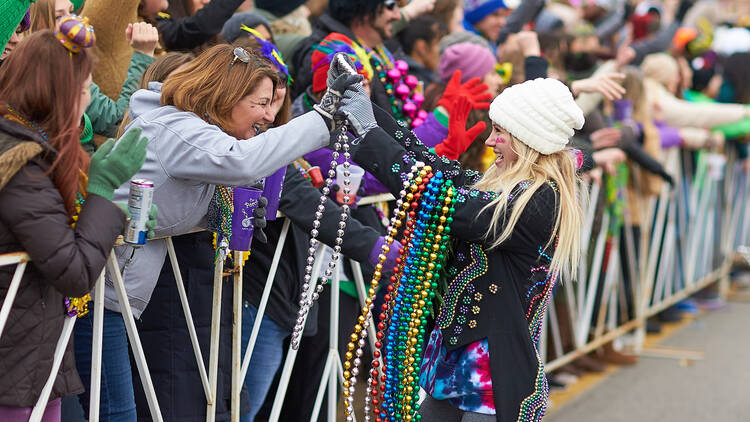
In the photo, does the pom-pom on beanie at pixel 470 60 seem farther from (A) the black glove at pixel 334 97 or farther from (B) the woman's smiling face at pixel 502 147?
(A) the black glove at pixel 334 97

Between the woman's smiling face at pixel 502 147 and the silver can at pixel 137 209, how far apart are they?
1239 millimetres

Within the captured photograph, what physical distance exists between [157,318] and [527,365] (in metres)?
1.24

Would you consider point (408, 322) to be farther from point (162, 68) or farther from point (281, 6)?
point (281, 6)

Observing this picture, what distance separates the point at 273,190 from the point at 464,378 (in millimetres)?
898

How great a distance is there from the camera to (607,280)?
255 inches

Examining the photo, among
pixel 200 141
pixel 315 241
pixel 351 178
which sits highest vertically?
pixel 200 141

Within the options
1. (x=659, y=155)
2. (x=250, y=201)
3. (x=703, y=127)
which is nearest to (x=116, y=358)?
(x=250, y=201)

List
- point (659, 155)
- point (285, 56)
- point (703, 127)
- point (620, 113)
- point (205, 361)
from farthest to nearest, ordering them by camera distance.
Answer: point (703, 127) → point (659, 155) → point (620, 113) → point (285, 56) → point (205, 361)

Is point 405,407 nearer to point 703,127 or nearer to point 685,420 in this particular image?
point 685,420

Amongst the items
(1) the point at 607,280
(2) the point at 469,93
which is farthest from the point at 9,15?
(1) the point at 607,280

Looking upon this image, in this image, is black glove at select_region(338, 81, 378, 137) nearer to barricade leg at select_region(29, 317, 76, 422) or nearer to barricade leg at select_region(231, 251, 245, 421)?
barricade leg at select_region(231, 251, 245, 421)

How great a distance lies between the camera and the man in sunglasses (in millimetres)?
4637

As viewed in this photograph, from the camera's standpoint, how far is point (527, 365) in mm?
3033

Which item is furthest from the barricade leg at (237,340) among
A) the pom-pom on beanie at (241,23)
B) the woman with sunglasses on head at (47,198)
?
the pom-pom on beanie at (241,23)
